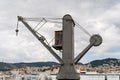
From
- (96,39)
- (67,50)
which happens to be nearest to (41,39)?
(67,50)

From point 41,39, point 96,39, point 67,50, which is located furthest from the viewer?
point 41,39

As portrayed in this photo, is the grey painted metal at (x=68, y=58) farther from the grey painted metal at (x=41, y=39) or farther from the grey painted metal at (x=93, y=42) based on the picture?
the grey painted metal at (x=93, y=42)

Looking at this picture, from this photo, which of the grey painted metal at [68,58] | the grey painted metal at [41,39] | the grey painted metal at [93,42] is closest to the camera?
the grey painted metal at [68,58]

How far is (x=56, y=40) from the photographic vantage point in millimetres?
27109

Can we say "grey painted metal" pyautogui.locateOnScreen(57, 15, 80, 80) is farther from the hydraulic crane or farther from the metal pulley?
the metal pulley

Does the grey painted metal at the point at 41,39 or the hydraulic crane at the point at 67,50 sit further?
the grey painted metal at the point at 41,39

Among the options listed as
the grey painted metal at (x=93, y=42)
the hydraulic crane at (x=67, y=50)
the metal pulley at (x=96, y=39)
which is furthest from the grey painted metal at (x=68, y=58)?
the metal pulley at (x=96, y=39)

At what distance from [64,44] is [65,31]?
0.90 meters

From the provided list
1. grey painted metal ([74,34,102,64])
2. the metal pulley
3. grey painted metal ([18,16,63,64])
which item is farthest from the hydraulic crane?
the metal pulley

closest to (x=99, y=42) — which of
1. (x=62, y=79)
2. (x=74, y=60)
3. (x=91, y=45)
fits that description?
(x=91, y=45)

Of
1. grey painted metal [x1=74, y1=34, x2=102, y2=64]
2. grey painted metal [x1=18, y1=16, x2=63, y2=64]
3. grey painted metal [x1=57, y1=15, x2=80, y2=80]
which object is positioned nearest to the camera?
grey painted metal [x1=57, y1=15, x2=80, y2=80]

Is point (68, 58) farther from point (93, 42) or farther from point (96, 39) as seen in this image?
point (96, 39)

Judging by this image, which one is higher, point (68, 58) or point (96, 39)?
point (96, 39)

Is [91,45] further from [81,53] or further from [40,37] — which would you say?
[40,37]
